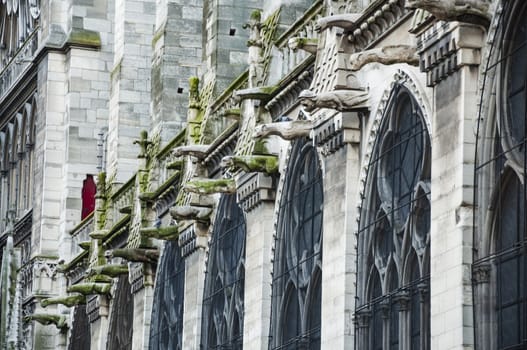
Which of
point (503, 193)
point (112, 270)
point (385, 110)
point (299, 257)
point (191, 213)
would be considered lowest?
point (503, 193)

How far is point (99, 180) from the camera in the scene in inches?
2525

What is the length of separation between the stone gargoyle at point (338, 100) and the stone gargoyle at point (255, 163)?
5.65 meters

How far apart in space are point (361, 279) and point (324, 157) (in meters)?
3.43

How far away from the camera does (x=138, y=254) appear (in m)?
56.1

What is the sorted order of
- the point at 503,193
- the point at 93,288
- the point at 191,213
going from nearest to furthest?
the point at 503,193 < the point at 191,213 < the point at 93,288

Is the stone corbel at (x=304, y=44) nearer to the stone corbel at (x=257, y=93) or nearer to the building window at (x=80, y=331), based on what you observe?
the stone corbel at (x=257, y=93)

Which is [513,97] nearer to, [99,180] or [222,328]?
[222,328]

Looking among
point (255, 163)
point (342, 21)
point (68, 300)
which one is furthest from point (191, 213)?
point (68, 300)

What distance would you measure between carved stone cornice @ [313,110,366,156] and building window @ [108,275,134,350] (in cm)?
1880

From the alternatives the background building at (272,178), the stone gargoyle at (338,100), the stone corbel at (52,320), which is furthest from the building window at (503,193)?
the stone corbel at (52,320)

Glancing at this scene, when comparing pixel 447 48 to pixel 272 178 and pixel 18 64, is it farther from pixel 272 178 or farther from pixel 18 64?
pixel 18 64

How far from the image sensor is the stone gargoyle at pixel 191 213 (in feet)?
166

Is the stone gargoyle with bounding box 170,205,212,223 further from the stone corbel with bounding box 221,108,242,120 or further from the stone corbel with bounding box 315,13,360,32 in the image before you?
the stone corbel with bounding box 315,13,360,32

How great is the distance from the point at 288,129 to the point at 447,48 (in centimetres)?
868
